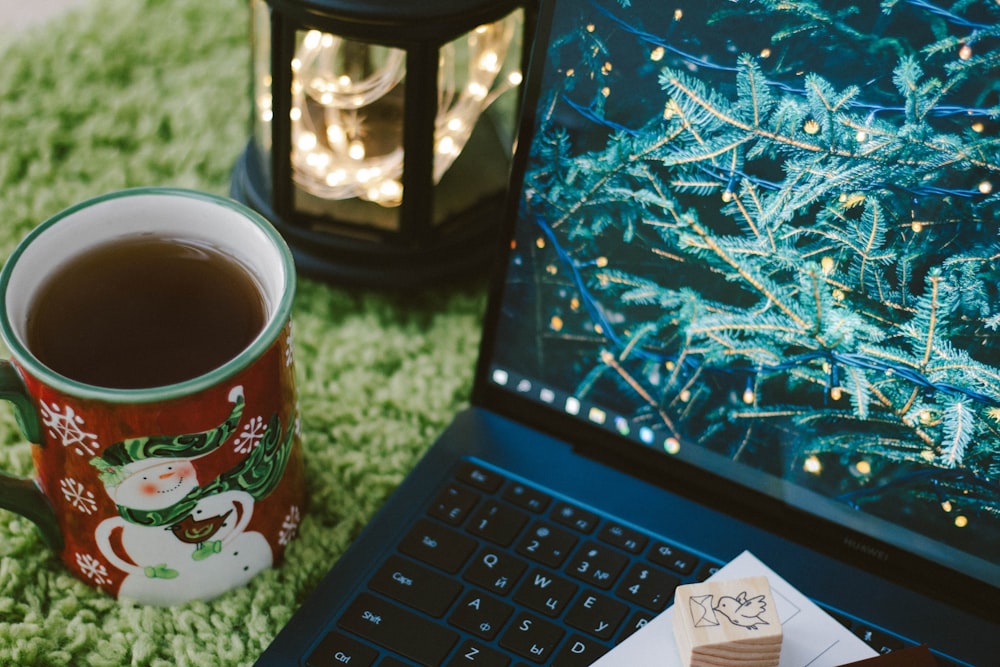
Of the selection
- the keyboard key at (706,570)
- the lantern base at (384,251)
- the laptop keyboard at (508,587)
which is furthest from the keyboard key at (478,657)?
the lantern base at (384,251)

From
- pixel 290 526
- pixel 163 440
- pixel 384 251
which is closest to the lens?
pixel 163 440

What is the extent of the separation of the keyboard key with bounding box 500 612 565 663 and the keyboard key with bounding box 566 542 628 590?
0.10 feet

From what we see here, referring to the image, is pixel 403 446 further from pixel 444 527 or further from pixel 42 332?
pixel 42 332

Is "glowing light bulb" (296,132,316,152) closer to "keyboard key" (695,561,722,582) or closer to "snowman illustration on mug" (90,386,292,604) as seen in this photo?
"snowman illustration on mug" (90,386,292,604)

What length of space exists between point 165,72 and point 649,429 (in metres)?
0.49

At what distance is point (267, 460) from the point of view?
1.59ft

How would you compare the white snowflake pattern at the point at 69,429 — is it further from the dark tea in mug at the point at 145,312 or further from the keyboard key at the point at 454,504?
the keyboard key at the point at 454,504

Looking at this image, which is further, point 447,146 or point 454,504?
point 447,146

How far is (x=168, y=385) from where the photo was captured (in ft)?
1.50

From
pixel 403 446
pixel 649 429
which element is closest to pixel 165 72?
pixel 403 446

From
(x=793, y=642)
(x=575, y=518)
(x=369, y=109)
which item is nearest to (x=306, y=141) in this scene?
(x=369, y=109)

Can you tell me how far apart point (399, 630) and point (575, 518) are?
0.34ft

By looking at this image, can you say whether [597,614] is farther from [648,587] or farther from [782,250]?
[782,250]

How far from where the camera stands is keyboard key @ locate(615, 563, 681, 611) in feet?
1.63
